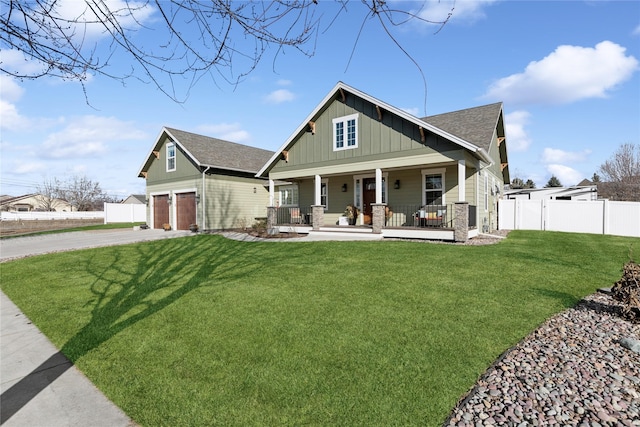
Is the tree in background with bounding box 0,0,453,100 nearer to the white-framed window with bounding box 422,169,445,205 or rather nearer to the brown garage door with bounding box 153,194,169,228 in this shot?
the white-framed window with bounding box 422,169,445,205

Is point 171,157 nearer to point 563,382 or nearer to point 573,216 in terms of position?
point 563,382

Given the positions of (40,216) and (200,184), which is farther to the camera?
(40,216)

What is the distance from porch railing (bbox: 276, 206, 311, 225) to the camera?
57.0 ft

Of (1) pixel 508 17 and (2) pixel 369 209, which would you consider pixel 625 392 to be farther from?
(2) pixel 369 209

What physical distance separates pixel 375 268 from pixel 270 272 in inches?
97.0

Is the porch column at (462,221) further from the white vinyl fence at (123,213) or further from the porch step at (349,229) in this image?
the white vinyl fence at (123,213)

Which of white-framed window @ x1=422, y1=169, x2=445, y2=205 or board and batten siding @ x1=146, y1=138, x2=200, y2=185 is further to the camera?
board and batten siding @ x1=146, y1=138, x2=200, y2=185

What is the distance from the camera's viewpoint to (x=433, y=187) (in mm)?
14023

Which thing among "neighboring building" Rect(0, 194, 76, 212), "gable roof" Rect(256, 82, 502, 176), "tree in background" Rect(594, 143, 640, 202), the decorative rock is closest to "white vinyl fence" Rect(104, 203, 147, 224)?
"gable roof" Rect(256, 82, 502, 176)

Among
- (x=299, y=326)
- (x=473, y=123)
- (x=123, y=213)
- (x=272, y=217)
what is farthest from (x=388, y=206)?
(x=123, y=213)

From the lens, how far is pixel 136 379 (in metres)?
3.11

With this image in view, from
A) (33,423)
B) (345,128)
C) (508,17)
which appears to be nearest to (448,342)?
(33,423)

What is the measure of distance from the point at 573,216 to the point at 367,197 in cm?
1084

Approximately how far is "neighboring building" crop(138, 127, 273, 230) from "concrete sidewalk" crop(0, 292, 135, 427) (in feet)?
50.6
